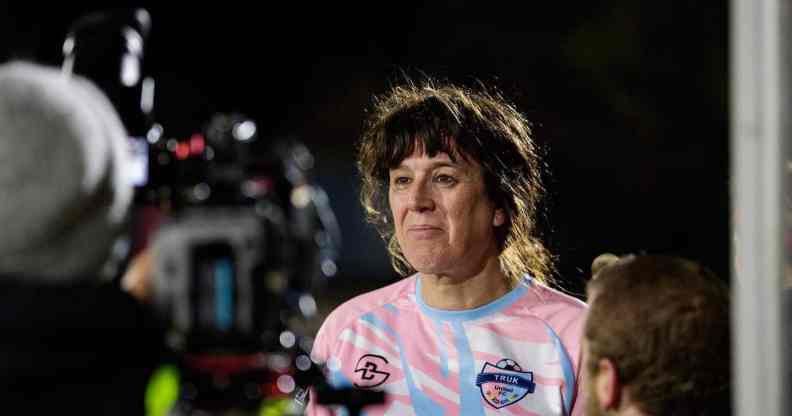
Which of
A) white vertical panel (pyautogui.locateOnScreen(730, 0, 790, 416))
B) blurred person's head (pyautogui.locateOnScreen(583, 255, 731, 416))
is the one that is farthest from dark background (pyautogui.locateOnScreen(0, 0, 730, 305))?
white vertical panel (pyautogui.locateOnScreen(730, 0, 790, 416))

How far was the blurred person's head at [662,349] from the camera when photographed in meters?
1.40

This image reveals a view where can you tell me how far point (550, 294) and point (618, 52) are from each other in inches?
59.1

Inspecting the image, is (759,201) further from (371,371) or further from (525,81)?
(525,81)

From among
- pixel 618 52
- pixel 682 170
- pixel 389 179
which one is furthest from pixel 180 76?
pixel 682 170

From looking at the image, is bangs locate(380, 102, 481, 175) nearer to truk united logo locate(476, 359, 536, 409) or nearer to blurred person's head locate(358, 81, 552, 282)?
blurred person's head locate(358, 81, 552, 282)

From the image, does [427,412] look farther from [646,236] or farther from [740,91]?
[646,236]

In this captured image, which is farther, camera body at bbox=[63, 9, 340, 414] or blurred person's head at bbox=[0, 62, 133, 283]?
camera body at bbox=[63, 9, 340, 414]

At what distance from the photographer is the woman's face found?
188 centimetres

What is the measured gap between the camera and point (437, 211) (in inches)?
74.3

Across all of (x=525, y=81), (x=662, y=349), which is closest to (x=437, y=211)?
(x=662, y=349)

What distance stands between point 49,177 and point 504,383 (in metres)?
0.98

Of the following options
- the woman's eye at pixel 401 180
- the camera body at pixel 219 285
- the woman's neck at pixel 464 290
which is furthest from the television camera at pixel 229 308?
the woman's neck at pixel 464 290

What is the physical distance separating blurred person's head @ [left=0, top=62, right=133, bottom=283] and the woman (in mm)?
766

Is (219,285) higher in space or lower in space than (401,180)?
lower
